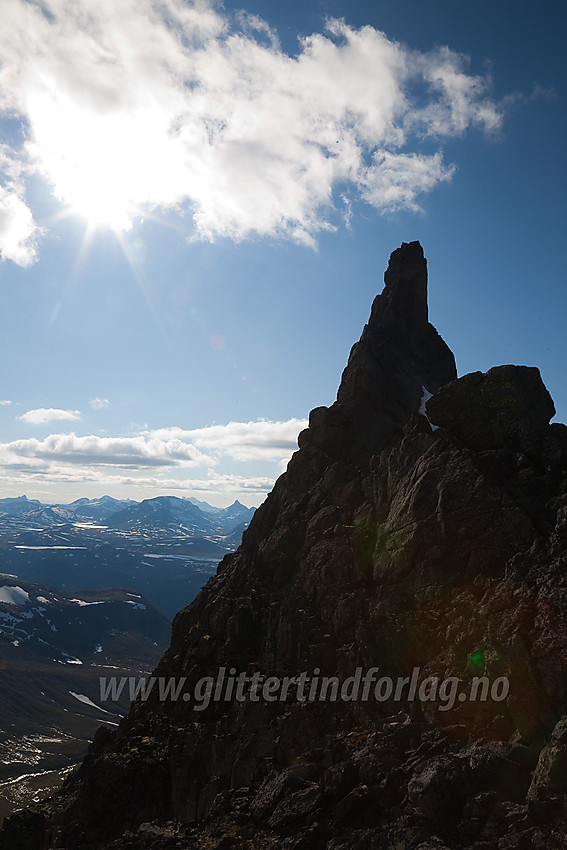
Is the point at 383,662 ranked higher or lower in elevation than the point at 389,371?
lower

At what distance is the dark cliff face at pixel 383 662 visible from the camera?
2748 cm

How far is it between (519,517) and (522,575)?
201 inches

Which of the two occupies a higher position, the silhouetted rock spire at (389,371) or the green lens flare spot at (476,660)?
the silhouetted rock spire at (389,371)

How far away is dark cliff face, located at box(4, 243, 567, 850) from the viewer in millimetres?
27484

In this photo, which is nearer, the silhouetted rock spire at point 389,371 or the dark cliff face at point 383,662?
the dark cliff face at point 383,662

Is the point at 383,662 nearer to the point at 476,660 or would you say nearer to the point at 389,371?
the point at 476,660

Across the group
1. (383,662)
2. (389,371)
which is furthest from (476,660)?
(389,371)

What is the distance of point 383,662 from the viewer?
38.6 meters

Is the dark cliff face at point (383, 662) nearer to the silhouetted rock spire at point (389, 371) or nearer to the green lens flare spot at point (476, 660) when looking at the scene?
the green lens flare spot at point (476, 660)

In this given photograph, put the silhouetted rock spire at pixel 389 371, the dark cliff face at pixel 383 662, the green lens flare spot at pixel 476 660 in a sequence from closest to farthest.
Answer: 1. the dark cliff face at pixel 383 662
2. the green lens flare spot at pixel 476 660
3. the silhouetted rock spire at pixel 389 371

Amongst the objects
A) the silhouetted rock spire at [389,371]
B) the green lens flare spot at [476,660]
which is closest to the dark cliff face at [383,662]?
the green lens flare spot at [476,660]

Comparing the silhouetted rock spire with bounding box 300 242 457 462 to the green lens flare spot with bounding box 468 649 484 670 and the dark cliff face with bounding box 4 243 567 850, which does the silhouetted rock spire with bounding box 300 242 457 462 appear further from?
the green lens flare spot with bounding box 468 649 484 670

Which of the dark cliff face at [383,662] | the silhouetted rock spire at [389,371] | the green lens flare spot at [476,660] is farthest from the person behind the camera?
the silhouetted rock spire at [389,371]

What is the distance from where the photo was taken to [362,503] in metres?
53.7
